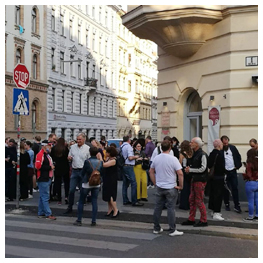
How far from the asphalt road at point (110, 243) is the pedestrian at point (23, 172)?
3.30 m

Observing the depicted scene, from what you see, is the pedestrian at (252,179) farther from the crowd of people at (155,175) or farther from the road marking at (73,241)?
the road marking at (73,241)

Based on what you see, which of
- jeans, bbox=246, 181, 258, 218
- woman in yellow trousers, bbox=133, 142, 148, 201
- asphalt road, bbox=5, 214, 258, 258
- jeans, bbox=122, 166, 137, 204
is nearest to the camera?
asphalt road, bbox=5, 214, 258, 258

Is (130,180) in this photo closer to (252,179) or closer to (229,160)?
(229,160)

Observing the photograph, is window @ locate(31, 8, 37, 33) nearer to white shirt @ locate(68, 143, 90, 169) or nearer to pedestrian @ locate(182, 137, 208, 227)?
white shirt @ locate(68, 143, 90, 169)

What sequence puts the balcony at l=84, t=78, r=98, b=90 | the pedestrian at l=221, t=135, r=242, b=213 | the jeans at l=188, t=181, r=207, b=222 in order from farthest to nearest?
the balcony at l=84, t=78, r=98, b=90, the pedestrian at l=221, t=135, r=242, b=213, the jeans at l=188, t=181, r=207, b=222

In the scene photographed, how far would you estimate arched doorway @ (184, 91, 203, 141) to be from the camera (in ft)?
48.7

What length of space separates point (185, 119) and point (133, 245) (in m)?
7.83

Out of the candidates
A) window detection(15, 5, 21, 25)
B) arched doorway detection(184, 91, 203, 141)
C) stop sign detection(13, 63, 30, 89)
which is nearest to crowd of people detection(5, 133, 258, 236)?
arched doorway detection(184, 91, 203, 141)

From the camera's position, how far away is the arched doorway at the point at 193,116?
14853 mm

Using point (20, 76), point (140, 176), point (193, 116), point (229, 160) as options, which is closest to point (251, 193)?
point (229, 160)

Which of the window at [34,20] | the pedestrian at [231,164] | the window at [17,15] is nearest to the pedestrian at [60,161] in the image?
the pedestrian at [231,164]

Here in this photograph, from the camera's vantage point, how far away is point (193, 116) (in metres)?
15.0
